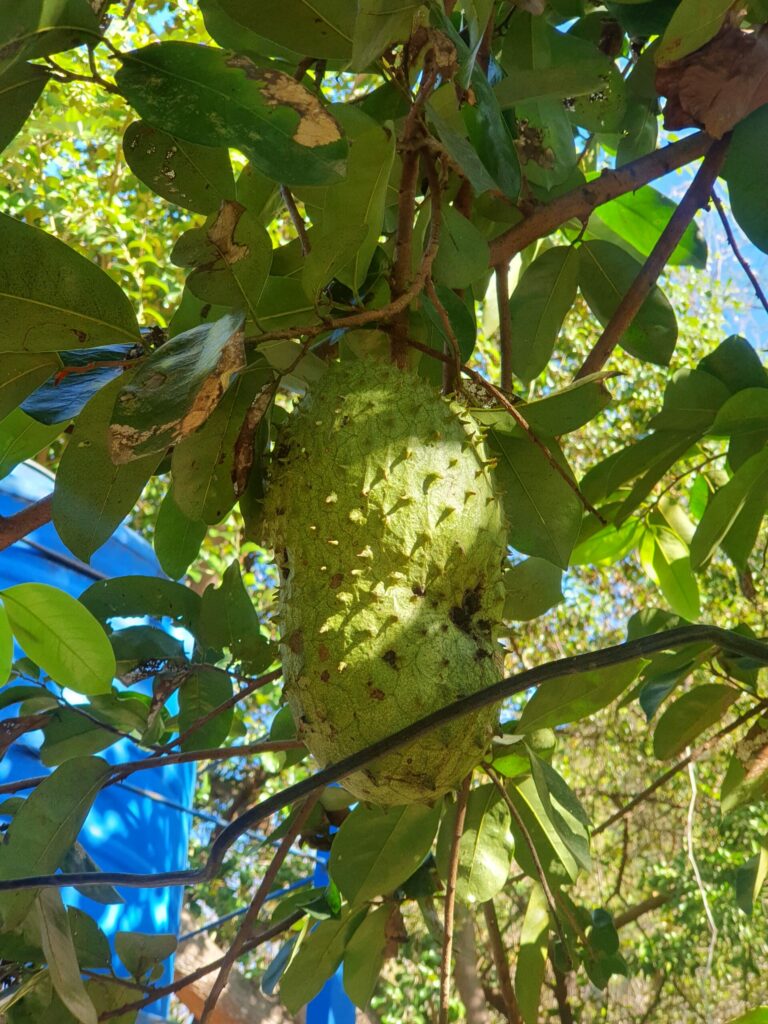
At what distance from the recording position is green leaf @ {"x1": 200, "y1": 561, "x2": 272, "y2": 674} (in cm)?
123

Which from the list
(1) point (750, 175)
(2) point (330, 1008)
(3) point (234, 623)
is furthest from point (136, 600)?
(2) point (330, 1008)

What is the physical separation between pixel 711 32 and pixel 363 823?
0.89 meters

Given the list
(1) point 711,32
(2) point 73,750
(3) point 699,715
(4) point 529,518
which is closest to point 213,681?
(2) point 73,750

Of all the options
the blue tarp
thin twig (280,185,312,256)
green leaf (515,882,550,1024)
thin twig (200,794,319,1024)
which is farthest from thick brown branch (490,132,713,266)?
the blue tarp

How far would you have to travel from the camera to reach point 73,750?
4.17ft

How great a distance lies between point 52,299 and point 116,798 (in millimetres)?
1450

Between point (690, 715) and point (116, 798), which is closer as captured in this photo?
point (690, 715)

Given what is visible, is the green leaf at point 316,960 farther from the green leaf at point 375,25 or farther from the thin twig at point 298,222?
the green leaf at point 375,25

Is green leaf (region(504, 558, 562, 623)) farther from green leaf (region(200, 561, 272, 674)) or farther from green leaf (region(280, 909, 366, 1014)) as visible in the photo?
green leaf (region(280, 909, 366, 1014))

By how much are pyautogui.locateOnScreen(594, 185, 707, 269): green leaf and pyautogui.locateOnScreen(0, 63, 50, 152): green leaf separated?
0.95m

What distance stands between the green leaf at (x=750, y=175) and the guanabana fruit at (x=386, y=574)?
0.46 meters

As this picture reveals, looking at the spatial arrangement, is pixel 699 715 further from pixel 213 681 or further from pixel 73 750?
pixel 73 750

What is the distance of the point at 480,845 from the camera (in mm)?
1197

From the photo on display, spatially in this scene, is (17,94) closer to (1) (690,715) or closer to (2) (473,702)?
(2) (473,702)
